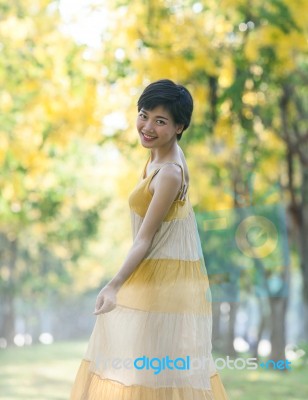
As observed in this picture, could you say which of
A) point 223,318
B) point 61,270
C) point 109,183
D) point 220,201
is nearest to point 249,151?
point 220,201

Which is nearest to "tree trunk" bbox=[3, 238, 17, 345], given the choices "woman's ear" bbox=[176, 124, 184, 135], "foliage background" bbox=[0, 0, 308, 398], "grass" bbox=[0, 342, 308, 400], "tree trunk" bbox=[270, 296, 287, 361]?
"grass" bbox=[0, 342, 308, 400]

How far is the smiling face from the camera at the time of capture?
171cm

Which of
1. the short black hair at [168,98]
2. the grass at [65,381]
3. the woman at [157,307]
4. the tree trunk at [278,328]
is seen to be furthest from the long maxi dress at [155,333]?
the tree trunk at [278,328]

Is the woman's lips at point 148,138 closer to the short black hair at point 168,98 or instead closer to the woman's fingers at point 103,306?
the short black hair at point 168,98

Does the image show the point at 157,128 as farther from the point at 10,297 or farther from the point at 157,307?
the point at 10,297

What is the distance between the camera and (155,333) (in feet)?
5.42

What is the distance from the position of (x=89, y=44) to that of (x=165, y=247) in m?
4.50

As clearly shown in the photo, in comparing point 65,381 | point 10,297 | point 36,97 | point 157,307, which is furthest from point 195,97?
point 10,297

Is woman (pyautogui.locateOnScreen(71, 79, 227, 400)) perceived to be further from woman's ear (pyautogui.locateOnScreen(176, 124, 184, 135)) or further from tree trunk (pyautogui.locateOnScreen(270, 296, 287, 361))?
tree trunk (pyautogui.locateOnScreen(270, 296, 287, 361))

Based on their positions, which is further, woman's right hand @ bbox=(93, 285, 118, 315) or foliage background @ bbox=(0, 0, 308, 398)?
foliage background @ bbox=(0, 0, 308, 398)

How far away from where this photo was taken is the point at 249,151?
23.7ft

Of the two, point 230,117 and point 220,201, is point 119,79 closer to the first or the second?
point 230,117

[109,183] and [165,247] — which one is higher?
[109,183]

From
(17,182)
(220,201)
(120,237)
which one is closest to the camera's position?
(17,182)
